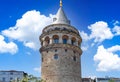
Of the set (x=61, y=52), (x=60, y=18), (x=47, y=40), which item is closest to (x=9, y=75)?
(x=47, y=40)

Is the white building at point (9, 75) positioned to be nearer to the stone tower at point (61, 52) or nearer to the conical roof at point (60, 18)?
the stone tower at point (61, 52)

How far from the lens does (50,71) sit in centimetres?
4409

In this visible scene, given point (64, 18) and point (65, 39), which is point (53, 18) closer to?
point (64, 18)

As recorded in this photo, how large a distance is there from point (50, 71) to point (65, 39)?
6.37 metres

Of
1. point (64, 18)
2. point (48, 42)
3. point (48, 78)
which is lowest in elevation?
point (48, 78)

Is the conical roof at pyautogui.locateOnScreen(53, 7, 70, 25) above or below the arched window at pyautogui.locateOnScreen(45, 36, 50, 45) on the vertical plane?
above

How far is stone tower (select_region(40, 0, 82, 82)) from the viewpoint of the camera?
43.9m

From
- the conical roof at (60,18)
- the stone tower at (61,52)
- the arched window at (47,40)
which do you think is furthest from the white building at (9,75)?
the conical roof at (60,18)

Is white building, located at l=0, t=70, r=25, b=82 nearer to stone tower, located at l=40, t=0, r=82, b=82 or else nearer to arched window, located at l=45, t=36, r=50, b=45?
stone tower, located at l=40, t=0, r=82, b=82

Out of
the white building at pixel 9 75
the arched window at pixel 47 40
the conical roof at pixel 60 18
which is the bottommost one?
the white building at pixel 9 75

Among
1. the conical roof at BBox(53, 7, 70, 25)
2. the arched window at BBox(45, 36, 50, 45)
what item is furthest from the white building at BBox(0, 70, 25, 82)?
the conical roof at BBox(53, 7, 70, 25)

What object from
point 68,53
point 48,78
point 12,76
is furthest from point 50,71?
point 12,76

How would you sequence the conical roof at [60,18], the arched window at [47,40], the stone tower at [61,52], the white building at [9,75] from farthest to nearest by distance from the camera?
the white building at [9,75] < the conical roof at [60,18] < the arched window at [47,40] < the stone tower at [61,52]

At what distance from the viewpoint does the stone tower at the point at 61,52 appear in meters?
43.9
